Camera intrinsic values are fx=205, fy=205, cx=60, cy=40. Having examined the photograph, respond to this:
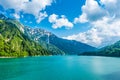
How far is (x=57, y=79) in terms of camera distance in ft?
262

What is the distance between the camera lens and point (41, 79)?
7975 cm

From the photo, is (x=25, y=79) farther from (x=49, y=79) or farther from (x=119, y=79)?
(x=119, y=79)

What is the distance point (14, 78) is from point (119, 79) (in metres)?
41.3

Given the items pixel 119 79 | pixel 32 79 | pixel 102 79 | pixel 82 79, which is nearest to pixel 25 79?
pixel 32 79

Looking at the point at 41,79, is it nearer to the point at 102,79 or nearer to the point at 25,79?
the point at 25,79

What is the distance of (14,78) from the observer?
8169cm

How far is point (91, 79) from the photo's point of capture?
79812 millimetres

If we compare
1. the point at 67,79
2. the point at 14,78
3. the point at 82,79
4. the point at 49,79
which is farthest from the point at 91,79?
the point at 14,78

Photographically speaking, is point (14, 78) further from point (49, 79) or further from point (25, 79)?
point (49, 79)

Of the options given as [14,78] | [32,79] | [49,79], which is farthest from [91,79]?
[14,78]

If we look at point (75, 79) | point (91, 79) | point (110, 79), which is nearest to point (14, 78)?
point (75, 79)

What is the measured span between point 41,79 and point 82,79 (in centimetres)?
1605

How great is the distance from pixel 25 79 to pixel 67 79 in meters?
16.4

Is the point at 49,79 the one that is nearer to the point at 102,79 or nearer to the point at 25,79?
the point at 25,79
